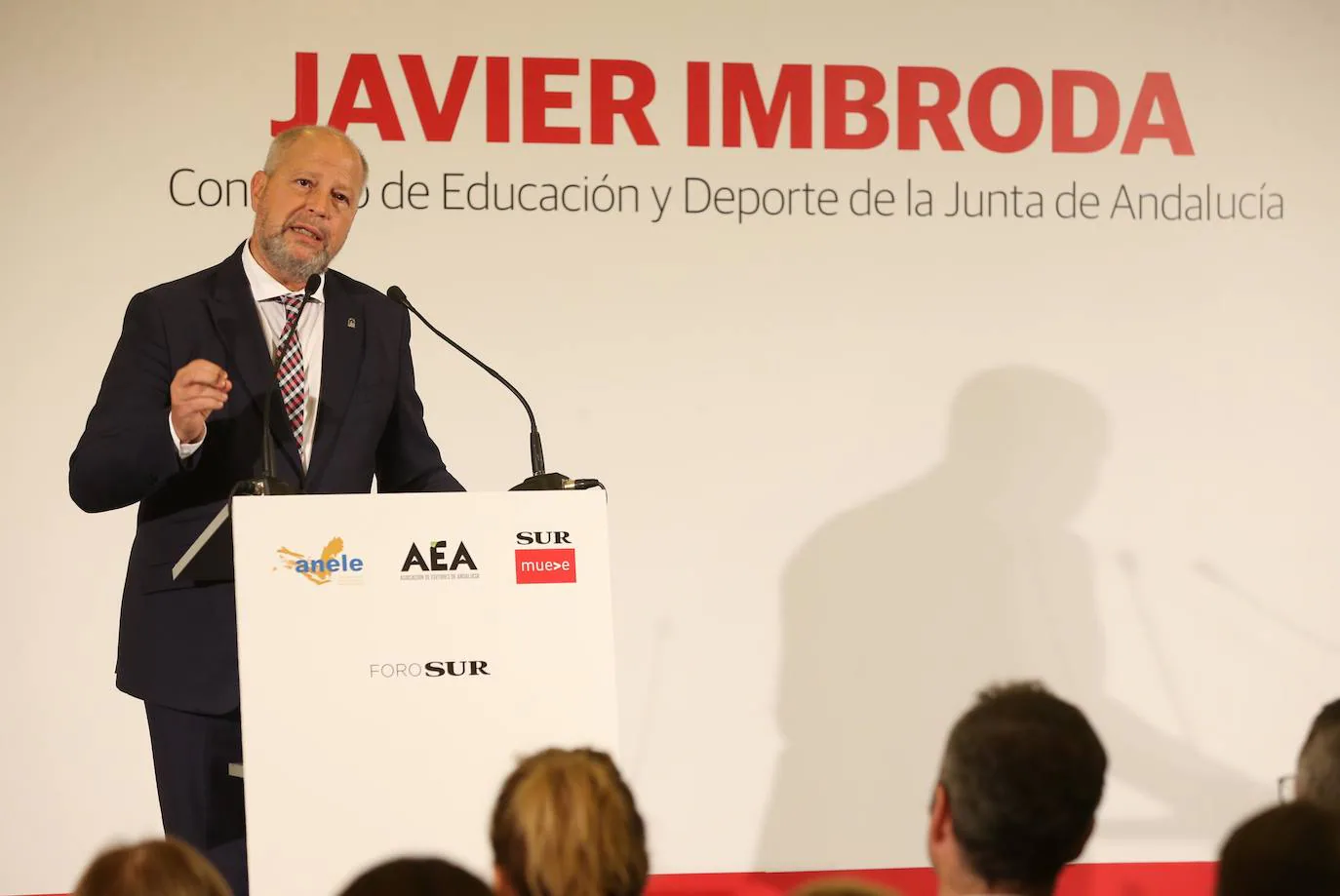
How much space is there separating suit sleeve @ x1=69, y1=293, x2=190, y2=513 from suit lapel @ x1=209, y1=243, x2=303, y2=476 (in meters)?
0.13

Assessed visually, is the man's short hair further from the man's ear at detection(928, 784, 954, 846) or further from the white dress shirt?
the white dress shirt

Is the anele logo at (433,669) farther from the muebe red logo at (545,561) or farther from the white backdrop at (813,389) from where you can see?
the white backdrop at (813,389)

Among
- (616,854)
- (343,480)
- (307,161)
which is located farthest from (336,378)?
(616,854)

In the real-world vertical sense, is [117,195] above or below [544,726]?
above

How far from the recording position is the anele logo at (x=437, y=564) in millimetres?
2695

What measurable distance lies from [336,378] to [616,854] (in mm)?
1813

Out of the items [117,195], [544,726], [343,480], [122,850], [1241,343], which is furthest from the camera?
[1241,343]

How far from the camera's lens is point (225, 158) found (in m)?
4.41

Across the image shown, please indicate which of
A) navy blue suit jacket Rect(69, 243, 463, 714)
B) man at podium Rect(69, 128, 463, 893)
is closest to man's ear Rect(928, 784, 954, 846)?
man at podium Rect(69, 128, 463, 893)

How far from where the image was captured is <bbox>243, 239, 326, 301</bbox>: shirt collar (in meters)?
3.40

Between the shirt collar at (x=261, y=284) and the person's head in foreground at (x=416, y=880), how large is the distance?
86.3 inches

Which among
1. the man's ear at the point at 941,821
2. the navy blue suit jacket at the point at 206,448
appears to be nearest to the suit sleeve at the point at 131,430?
the navy blue suit jacket at the point at 206,448

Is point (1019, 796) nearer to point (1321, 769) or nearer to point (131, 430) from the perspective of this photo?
point (1321, 769)

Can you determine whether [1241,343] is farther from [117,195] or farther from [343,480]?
[117,195]
